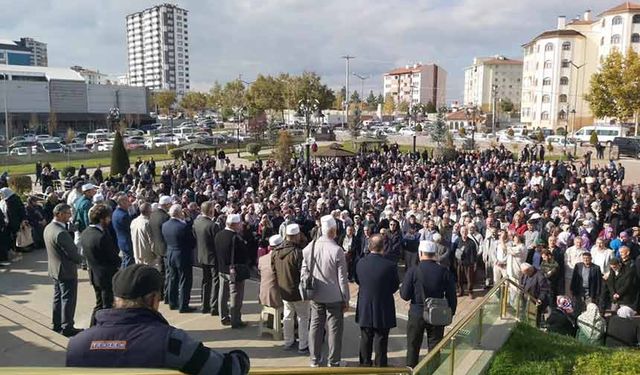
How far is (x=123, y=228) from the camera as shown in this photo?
26.2 feet

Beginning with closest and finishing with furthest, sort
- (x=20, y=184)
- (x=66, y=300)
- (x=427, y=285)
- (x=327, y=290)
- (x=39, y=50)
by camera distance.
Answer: (x=427, y=285), (x=327, y=290), (x=66, y=300), (x=20, y=184), (x=39, y=50)

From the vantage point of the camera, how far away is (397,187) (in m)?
17.0

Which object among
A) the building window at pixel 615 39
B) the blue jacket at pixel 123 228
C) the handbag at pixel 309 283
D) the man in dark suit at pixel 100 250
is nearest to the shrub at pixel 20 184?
the blue jacket at pixel 123 228

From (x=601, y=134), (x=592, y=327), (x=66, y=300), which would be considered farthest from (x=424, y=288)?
(x=601, y=134)

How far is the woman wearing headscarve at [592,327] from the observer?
7230 millimetres

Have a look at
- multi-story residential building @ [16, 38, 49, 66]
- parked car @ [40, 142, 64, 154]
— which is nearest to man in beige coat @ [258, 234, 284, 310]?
parked car @ [40, 142, 64, 154]

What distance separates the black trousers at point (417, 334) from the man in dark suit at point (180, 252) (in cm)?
330

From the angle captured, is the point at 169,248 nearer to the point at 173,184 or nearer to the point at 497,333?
the point at 497,333

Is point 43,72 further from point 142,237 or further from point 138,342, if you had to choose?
point 138,342

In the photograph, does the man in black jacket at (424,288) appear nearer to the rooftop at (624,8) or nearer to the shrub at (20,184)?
the shrub at (20,184)

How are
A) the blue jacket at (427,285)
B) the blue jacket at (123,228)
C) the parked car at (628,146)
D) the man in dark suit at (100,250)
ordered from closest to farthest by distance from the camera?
the blue jacket at (427,285), the man in dark suit at (100,250), the blue jacket at (123,228), the parked car at (628,146)

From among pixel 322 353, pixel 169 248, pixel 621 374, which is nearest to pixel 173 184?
pixel 169 248

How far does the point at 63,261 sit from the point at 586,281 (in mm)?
7815

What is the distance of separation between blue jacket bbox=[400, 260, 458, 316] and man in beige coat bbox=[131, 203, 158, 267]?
4158 millimetres
